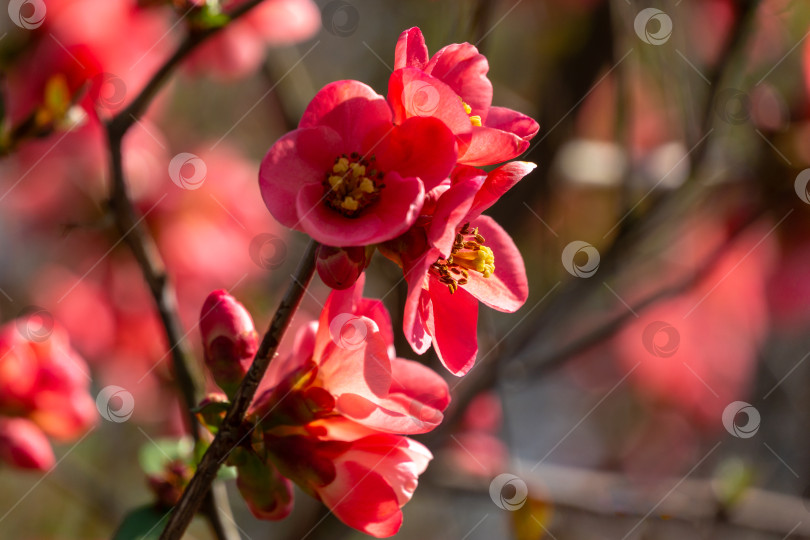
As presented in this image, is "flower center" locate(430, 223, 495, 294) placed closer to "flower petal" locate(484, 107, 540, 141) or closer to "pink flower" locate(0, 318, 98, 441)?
"flower petal" locate(484, 107, 540, 141)

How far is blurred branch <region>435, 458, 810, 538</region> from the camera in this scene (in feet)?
6.20

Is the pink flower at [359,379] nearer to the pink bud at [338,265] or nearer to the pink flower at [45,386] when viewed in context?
the pink bud at [338,265]

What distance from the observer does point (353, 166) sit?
739mm

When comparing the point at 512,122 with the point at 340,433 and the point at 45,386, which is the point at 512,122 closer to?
the point at 340,433

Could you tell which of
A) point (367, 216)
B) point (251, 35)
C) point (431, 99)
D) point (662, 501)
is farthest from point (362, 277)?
point (662, 501)

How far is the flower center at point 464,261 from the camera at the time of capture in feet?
2.60

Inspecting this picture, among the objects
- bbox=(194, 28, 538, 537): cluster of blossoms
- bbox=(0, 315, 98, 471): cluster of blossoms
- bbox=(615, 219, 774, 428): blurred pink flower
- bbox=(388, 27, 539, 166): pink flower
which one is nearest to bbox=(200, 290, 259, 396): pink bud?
bbox=(194, 28, 538, 537): cluster of blossoms

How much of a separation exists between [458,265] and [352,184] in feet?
0.47

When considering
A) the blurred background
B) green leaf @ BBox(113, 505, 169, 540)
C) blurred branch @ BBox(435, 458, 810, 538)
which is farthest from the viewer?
blurred branch @ BBox(435, 458, 810, 538)

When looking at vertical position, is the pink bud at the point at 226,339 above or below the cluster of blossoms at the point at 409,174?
below

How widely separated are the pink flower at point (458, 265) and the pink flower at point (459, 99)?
30 mm

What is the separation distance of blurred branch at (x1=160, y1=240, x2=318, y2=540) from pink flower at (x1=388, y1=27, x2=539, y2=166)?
160mm

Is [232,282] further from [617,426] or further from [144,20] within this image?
[617,426]

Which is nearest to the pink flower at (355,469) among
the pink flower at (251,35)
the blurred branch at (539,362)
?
the blurred branch at (539,362)
